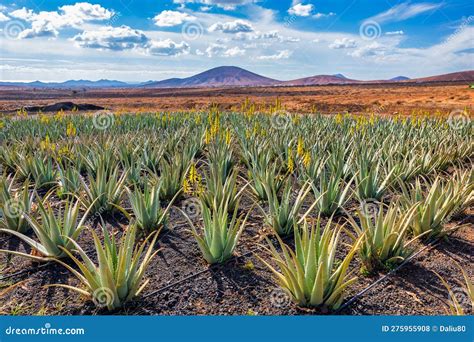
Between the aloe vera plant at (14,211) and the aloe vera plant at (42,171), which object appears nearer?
the aloe vera plant at (14,211)

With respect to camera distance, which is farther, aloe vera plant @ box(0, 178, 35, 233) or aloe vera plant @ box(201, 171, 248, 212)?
aloe vera plant @ box(201, 171, 248, 212)

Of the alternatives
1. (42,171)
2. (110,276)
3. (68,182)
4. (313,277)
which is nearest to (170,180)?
(68,182)

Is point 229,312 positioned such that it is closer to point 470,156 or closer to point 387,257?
point 387,257

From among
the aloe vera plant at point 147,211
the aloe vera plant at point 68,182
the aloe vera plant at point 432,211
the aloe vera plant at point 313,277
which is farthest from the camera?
the aloe vera plant at point 68,182

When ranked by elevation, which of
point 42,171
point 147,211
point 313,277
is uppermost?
point 42,171

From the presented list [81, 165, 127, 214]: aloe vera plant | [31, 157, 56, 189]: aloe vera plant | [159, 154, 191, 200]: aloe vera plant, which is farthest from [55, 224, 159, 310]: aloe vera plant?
[31, 157, 56, 189]: aloe vera plant

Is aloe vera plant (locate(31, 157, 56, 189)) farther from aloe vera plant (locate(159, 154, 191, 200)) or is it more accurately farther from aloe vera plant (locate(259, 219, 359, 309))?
aloe vera plant (locate(259, 219, 359, 309))

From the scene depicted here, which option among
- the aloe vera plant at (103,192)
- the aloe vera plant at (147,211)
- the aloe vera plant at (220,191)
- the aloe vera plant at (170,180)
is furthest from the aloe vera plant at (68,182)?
the aloe vera plant at (220,191)

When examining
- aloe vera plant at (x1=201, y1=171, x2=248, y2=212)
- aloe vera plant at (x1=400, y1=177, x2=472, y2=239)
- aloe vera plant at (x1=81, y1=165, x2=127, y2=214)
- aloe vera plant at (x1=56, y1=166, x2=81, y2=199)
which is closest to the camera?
aloe vera plant at (x1=400, y1=177, x2=472, y2=239)

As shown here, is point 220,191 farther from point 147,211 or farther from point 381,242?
point 381,242

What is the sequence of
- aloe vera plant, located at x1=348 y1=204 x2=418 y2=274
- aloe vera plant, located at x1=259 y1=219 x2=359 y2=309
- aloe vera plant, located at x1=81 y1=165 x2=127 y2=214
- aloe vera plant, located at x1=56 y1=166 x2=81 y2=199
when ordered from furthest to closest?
aloe vera plant, located at x1=56 y1=166 x2=81 y2=199 → aloe vera plant, located at x1=81 y1=165 x2=127 y2=214 → aloe vera plant, located at x1=348 y1=204 x2=418 y2=274 → aloe vera plant, located at x1=259 y1=219 x2=359 y2=309

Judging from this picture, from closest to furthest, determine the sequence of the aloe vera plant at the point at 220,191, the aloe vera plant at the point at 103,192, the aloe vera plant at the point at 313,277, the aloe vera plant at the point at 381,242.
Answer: the aloe vera plant at the point at 313,277 → the aloe vera plant at the point at 381,242 → the aloe vera plant at the point at 220,191 → the aloe vera plant at the point at 103,192

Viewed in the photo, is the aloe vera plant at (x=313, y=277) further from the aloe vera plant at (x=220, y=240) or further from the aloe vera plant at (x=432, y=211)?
the aloe vera plant at (x=432, y=211)

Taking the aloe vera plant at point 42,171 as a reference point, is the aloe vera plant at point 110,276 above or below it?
below
